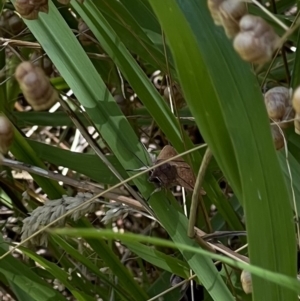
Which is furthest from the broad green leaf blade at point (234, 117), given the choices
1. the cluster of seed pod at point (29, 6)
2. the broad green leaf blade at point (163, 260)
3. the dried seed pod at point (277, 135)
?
the broad green leaf blade at point (163, 260)

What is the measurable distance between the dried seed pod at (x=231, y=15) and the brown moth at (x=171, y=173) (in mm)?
310

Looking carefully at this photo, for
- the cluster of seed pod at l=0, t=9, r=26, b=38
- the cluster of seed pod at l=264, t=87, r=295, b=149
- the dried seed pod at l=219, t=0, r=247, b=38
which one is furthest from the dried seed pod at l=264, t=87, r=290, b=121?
the cluster of seed pod at l=0, t=9, r=26, b=38

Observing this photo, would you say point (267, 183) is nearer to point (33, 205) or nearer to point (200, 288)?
point (200, 288)

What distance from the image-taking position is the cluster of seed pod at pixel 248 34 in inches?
13.1

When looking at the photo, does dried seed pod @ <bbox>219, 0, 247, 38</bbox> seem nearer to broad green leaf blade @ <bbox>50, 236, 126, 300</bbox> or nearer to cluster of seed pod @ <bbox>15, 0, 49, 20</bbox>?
cluster of seed pod @ <bbox>15, 0, 49, 20</bbox>

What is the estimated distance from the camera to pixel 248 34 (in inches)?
13.4

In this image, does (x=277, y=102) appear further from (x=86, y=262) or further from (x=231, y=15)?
(x=86, y=262)

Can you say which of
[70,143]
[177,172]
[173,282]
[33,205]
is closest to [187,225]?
[177,172]

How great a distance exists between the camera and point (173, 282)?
2.70 ft

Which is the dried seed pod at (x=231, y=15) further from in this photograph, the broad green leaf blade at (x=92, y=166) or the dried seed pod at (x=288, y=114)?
the broad green leaf blade at (x=92, y=166)

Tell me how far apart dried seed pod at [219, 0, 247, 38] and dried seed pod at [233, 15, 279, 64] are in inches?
0.7

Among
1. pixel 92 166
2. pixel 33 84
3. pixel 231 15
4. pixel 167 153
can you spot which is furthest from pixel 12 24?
pixel 231 15

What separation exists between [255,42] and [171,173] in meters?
0.37

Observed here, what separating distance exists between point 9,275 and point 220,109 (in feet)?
1.28
